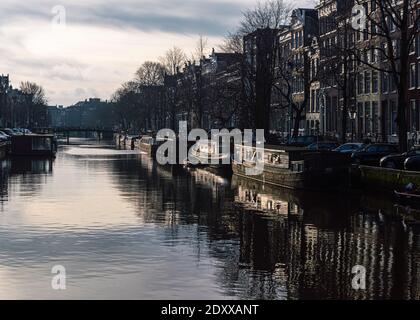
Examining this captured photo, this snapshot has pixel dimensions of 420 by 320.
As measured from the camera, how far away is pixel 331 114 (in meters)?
96.2

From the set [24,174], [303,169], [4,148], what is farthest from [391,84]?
[4,148]

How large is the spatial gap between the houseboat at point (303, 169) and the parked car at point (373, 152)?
216 inches

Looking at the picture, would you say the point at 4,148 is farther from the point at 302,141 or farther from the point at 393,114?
the point at 393,114

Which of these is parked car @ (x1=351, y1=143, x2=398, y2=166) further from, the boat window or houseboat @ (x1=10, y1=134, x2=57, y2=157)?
the boat window

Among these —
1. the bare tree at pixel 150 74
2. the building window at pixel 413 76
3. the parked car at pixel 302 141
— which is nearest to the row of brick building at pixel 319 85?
the building window at pixel 413 76

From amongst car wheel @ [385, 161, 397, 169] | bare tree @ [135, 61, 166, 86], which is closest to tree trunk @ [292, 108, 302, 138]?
car wheel @ [385, 161, 397, 169]

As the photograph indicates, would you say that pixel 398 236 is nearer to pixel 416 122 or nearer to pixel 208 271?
pixel 208 271

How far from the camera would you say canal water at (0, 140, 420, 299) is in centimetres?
1870

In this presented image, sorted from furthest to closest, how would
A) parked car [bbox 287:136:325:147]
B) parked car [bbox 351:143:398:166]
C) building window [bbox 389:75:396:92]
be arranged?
building window [bbox 389:75:396:92] → parked car [bbox 287:136:325:147] → parked car [bbox 351:143:398:166]

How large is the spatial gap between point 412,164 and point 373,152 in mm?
11496

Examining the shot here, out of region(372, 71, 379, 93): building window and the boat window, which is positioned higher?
region(372, 71, 379, 93): building window

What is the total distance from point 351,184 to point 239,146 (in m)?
18.7

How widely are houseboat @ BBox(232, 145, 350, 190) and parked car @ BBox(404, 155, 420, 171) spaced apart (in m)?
3.26
